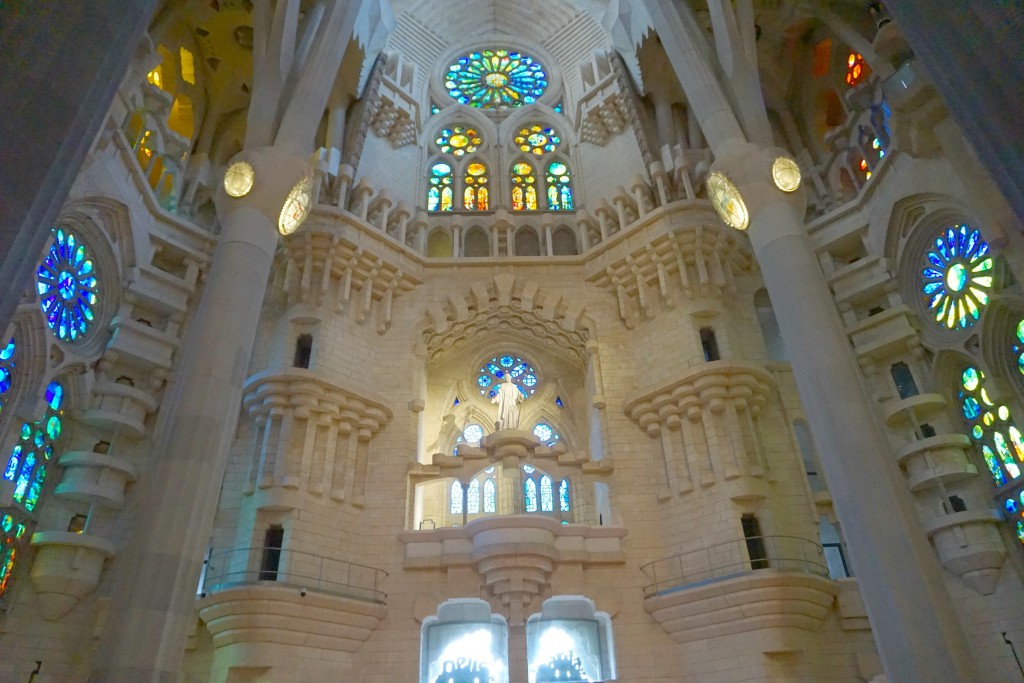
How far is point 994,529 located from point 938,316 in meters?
3.80

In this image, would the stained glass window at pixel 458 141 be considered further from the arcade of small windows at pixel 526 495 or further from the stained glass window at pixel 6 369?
the stained glass window at pixel 6 369

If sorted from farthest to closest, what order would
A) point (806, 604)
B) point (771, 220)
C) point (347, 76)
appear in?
point (347, 76) → point (806, 604) → point (771, 220)

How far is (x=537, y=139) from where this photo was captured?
19469mm

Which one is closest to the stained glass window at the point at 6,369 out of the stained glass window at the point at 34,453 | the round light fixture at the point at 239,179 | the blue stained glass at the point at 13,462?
the stained glass window at the point at 34,453

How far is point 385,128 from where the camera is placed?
17562 millimetres

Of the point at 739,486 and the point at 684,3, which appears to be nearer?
the point at 739,486

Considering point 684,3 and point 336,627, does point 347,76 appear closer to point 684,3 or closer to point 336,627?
point 684,3

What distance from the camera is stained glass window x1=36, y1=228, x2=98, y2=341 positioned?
1030 centimetres

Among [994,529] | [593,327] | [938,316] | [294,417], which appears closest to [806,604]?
[994,529]

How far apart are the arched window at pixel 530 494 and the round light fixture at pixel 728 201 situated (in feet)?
24.3

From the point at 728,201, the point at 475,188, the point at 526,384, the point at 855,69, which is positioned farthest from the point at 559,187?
the point at 728,201

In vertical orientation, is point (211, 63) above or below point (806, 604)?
above

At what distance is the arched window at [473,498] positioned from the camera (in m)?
15.1

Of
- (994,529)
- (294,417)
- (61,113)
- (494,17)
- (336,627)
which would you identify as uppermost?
A: (494,17)
